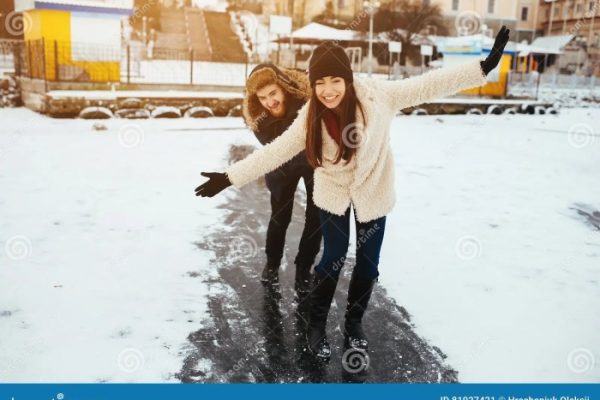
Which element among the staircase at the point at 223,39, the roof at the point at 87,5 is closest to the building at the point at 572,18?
the staircase at the point at 223,39

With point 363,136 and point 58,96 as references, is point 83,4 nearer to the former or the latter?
point 58,96

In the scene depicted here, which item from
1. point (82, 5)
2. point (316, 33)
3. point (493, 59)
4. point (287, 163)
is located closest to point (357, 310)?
point (287, 163)

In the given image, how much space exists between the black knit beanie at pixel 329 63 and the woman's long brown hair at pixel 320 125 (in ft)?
0.27

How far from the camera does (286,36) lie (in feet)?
92.4

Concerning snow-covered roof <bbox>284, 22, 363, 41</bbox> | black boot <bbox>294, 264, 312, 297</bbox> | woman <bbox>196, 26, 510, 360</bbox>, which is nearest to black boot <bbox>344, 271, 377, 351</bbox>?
woman <bbox>196, 26, 510, 360</bbox>

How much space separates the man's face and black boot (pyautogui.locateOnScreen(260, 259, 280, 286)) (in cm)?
122

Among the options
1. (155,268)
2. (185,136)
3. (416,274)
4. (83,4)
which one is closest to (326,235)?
(416,274)

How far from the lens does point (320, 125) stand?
297 centimetres

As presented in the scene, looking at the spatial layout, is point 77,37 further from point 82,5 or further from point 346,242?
point 346,242

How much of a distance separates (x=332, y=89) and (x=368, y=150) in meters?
0.37

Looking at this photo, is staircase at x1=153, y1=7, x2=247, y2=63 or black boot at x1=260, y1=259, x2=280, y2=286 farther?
staircase at x1=153, y1=7, x2=247, y2=63

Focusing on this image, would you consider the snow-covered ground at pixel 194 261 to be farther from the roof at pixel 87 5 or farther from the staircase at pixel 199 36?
the staircase at pixel 199 36

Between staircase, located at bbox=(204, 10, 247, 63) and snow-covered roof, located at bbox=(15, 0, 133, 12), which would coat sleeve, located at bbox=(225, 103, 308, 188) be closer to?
snow-covered roof, located at bbox=(15, 0, 133, 12)

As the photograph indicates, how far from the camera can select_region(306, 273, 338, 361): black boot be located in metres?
3.19
